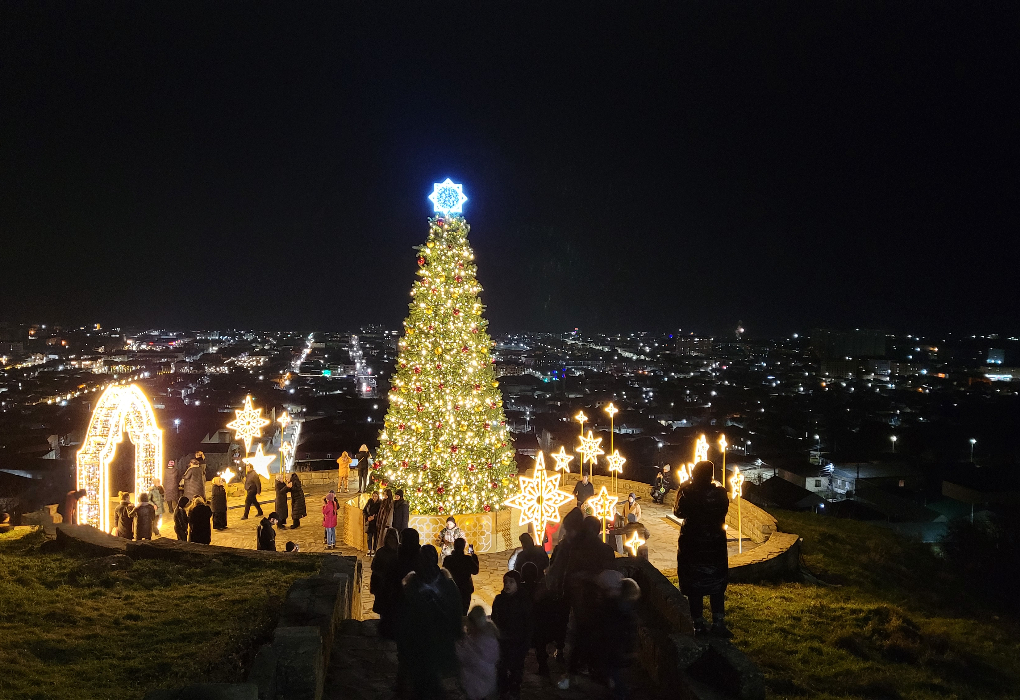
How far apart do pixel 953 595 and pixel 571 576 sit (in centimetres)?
1056

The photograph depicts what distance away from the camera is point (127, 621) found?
6.26 m

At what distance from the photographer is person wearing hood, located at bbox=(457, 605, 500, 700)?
4.50 metres

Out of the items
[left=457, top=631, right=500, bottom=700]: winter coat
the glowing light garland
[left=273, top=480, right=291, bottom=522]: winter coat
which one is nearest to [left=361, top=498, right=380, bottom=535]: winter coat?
[left=273, top=480, right=291, bottom=522]: winter coat

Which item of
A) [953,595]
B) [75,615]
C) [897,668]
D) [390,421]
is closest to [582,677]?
[897,668]

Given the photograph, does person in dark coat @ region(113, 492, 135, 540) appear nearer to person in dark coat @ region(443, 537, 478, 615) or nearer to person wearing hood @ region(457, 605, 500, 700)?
person in dark coat @ region(443, 537, 478, 615)

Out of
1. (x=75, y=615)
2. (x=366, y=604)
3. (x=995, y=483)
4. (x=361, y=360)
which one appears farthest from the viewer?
(x=361, y=360)

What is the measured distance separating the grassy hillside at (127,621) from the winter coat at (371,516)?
5.11ft

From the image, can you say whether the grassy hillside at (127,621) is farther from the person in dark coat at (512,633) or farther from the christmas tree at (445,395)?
the christmas tree at (445,395)

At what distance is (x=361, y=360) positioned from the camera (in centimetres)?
11350

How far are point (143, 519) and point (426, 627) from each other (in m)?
7.55

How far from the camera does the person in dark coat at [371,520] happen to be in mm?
10000

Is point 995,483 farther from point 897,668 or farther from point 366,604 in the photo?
point 366,604

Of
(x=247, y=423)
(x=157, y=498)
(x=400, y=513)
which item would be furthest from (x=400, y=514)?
(x=247, y=423)

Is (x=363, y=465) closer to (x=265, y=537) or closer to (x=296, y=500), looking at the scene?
(x=296, y=500)
